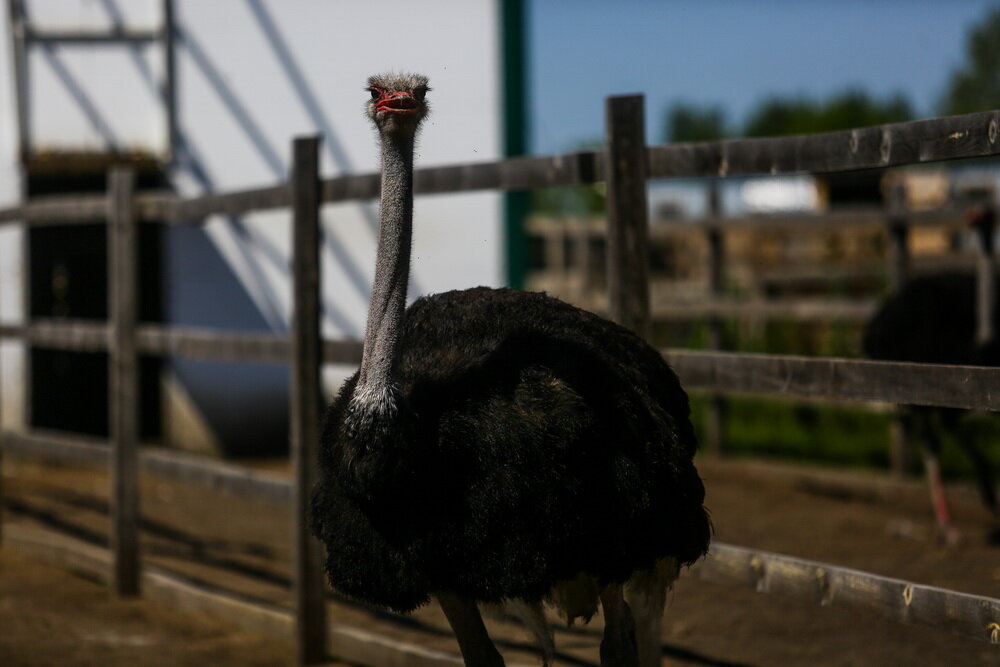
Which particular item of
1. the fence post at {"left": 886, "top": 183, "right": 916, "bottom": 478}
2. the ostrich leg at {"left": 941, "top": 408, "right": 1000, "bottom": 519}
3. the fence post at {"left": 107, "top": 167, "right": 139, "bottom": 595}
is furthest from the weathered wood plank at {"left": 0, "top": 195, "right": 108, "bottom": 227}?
the fence post at {"left": 886, "top": 183, "right": 916, "bottom": 478}

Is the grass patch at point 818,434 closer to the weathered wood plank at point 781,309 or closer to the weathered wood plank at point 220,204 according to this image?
the weathered wood plank at point 781,309

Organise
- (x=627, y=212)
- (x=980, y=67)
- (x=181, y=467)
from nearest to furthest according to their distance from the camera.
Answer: (x=627, y=212) → (x=181, y=467) → (x=980, y=67)

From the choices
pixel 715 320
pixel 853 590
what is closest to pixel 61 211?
pixel 715 320

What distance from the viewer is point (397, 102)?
10.4 ft

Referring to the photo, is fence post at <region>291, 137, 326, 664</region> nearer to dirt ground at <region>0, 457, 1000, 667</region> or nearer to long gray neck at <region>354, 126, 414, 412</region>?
dirt ground at <region>0, 457, 1000, 667</region>

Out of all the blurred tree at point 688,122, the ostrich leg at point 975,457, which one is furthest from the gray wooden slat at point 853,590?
the blurred tree at point 688,122

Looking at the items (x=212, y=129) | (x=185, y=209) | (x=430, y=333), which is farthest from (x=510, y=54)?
(x=430, y=333)

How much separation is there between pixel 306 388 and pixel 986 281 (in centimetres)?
371

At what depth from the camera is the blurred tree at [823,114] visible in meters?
69.2

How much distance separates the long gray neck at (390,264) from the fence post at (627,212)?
0.98m

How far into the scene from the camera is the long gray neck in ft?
10.0

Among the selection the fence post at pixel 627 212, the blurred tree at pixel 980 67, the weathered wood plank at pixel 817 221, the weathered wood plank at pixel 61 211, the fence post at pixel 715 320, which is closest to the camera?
the fence post at pixel 627 212

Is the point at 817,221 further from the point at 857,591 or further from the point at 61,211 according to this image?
the point at 857,591

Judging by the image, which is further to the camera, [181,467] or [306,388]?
[181,467]
